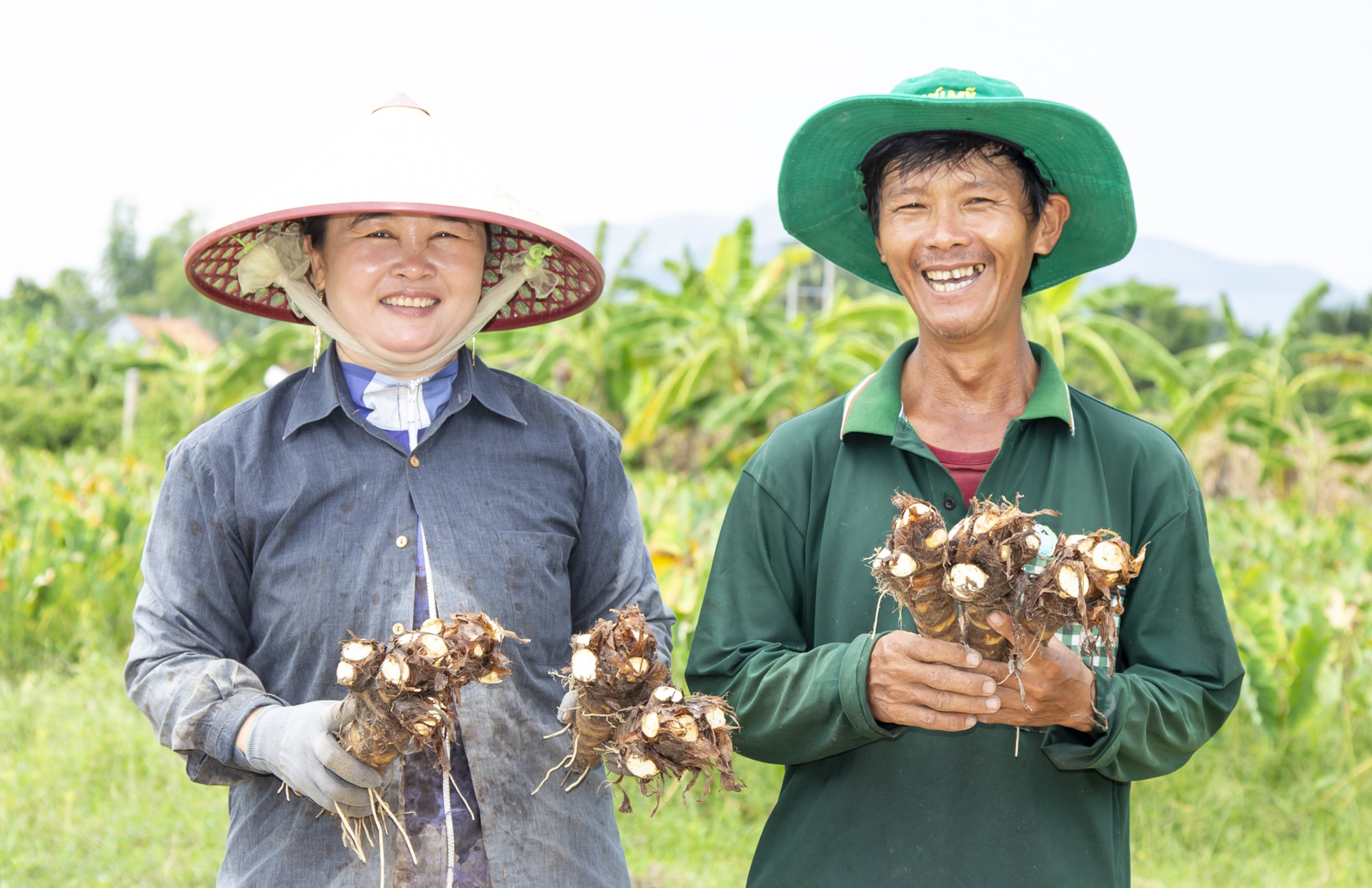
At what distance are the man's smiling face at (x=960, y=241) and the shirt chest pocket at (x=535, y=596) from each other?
0.74 metres

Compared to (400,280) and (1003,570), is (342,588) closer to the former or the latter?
(400,280)

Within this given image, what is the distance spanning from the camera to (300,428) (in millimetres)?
1922

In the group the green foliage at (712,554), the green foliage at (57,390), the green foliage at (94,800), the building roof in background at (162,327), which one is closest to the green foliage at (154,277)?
the building roof in background at (162,327)

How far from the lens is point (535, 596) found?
1.92 m

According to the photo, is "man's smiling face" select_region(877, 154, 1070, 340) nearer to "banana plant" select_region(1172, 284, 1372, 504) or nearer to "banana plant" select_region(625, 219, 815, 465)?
"banana plant" select_region(625, 219, 815, 465)

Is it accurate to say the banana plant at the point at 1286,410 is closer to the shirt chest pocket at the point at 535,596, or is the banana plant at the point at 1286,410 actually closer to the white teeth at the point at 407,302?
the shirt chest pocket at the point at 535,596

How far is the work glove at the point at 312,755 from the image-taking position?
5.30ft

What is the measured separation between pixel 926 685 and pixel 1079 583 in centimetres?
29

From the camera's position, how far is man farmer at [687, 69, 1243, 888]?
1813mm

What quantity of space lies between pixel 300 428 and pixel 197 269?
45cm

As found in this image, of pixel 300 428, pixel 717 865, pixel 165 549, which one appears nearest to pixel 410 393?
pixel 300 428

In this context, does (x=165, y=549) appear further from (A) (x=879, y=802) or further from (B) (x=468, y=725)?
(A) (x=879, y=802)

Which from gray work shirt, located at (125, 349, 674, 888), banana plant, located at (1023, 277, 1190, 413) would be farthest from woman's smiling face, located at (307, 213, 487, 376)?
banana plant, located at (1023, 277, 1190, 413)

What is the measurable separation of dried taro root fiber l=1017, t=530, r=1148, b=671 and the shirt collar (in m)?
0.93
